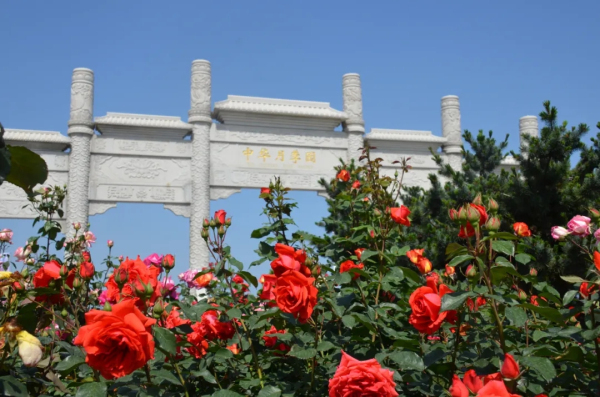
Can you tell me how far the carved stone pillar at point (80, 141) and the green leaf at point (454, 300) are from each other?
9404mm

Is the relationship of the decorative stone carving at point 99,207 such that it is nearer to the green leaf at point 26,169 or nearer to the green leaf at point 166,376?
the green leaf at point 166,376

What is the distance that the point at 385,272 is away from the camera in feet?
5.89

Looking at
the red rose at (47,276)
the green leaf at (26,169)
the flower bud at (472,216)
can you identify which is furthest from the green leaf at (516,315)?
the red rose at (47,276)

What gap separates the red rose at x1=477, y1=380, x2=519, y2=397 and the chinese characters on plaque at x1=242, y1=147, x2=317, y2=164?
9865 mm

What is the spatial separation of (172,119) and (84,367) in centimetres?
948

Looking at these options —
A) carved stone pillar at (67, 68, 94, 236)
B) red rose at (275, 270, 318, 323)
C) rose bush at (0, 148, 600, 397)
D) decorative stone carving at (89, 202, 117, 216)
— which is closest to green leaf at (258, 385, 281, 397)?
rose bush at (0, 148, 600, 397)

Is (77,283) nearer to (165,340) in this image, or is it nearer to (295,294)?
(165,340)

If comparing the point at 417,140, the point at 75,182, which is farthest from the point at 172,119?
the point at 417,140

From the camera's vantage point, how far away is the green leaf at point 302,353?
132 centimetres

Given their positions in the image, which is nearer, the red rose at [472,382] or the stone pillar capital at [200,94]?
the red rose at [472,382]

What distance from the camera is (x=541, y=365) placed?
118cm

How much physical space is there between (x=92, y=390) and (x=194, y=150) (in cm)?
949

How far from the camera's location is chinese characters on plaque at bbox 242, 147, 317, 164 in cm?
1080

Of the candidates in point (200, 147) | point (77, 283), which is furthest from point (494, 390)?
point (200, 147)
